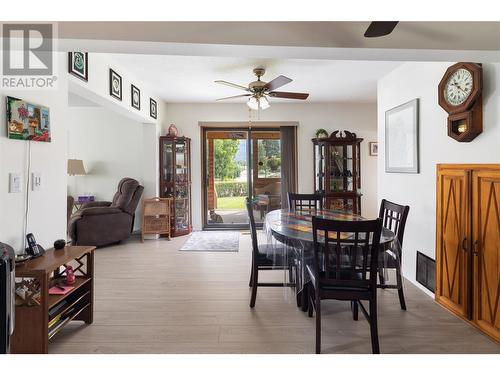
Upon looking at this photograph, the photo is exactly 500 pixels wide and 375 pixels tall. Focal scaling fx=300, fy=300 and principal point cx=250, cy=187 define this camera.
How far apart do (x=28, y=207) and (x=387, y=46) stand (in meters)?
2.57

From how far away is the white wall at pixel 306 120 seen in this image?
5.82 meters

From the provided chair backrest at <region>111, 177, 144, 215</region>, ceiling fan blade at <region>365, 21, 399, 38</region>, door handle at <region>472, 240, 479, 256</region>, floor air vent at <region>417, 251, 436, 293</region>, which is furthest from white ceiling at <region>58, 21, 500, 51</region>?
chair backrest at <region>111, 177, 144, 215</region>

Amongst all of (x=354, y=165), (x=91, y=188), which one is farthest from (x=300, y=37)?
(x=91, y=188)

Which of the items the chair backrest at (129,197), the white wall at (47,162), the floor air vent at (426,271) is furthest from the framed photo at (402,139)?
the chair backrest at (129,197)

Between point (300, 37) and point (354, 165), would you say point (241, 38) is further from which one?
point (354, 165)

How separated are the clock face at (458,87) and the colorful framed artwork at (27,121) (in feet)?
10.3

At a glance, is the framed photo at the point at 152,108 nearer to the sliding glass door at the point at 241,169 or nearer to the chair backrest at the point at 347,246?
the sliding glass door at the point at 241,169

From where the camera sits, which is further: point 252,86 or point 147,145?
point 147,145

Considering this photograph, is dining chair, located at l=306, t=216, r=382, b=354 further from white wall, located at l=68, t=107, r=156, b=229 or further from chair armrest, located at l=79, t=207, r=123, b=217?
white wall, located at l=68, t=107, r=156, b=229

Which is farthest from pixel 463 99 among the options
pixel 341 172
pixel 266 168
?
pixel 266 168

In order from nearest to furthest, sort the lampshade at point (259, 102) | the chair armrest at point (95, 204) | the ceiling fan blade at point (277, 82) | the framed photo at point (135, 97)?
1. the ceiling fan blade at point (277, 82)
2. the lampshade at point (259, 102)
3. the framed photo at point (135, 97)
4. the chair armrest at point (95, 204)

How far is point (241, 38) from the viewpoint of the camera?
1828 mm

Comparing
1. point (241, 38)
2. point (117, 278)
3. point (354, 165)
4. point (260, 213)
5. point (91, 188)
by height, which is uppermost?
point (241, 38)

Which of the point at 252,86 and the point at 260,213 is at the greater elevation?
the point at 252,86
